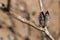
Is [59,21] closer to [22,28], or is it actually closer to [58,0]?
[58,0]

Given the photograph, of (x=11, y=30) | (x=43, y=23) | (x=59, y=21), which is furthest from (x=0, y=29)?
(x=43, y=23)

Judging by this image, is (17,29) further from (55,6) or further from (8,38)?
(55,6)

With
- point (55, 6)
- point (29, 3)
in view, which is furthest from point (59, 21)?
point (29, 3)

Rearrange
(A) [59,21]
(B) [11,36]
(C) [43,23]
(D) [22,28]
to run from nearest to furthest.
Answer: (C) [43,23]
(B) [11,36]
(D) [22,28]
(A) [59,21]

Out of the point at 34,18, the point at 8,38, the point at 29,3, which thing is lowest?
the point at 8,38

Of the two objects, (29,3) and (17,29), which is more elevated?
(29,3)

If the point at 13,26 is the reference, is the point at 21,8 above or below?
above

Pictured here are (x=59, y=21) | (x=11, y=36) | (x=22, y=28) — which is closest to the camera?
(x=11, y=36)

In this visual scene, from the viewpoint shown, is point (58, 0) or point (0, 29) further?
point (58, 0)

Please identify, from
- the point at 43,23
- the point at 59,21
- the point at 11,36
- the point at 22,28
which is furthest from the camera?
the point at 59,21
